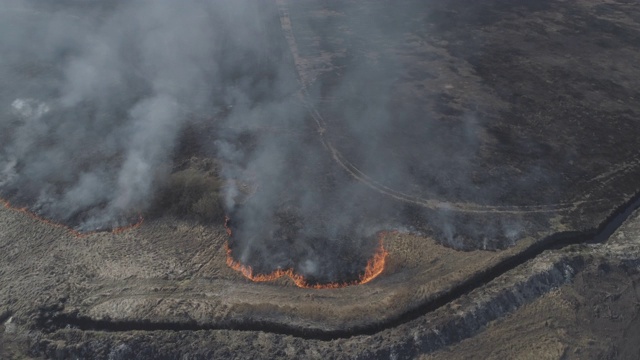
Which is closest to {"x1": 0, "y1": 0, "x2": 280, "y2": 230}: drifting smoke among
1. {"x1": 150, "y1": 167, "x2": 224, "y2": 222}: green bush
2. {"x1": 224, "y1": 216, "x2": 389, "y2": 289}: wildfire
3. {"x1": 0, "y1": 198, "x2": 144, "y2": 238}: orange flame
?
{"x1": 0, "y1": 198, "x2": 144, "y2": 238}: orange flame

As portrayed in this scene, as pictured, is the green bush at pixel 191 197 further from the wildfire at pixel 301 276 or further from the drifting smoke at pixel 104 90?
the wildfire at pixel 301 276

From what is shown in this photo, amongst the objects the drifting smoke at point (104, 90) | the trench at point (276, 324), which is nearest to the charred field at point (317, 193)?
the trench at point (276, 324)

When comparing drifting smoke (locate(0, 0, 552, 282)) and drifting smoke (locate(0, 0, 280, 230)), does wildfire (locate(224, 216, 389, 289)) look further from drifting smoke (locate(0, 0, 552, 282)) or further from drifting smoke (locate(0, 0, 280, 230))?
drifting smoke (locate(0, 0, 280, 230))

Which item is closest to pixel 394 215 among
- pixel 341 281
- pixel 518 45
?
pixel 341 281

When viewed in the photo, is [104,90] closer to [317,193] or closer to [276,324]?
[317,193]

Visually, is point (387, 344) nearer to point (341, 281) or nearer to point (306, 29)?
point (341, 281)
